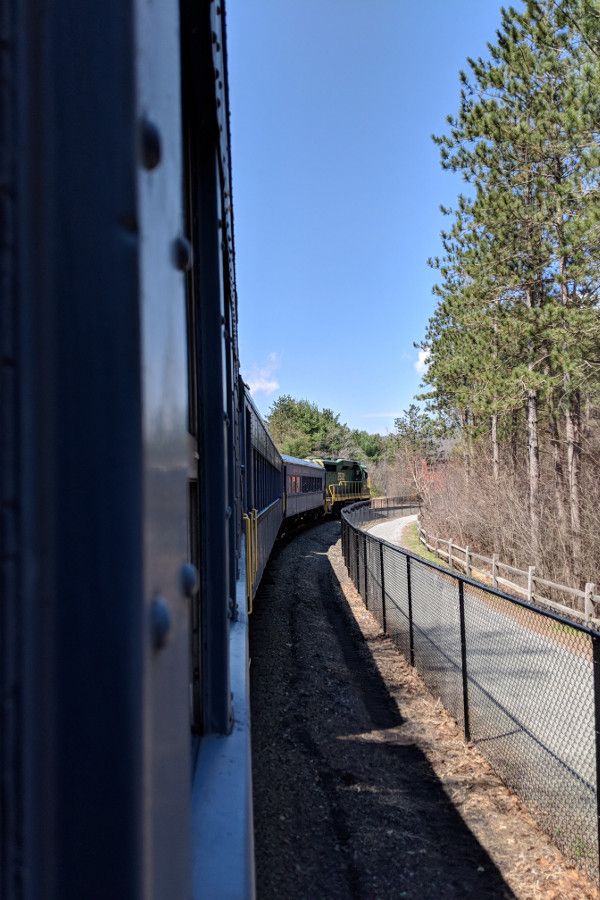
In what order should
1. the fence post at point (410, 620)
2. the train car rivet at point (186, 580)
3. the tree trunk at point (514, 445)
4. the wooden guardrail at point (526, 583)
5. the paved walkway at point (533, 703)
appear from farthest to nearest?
the tree trunk at point (514, 445) < the wooden guardrail at point (526, 583) < the fence post at point (410, 620) < the paved walkway at point (533, 703) < the train car rivet at point (186, 580)

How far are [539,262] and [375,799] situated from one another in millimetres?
15961

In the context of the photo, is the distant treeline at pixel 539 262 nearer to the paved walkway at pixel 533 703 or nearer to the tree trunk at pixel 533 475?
the tree trunk at pixel 533 475

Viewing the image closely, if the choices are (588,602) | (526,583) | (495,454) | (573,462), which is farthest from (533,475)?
(588,602)

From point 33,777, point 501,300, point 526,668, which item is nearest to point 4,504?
point 33,777

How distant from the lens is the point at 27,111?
0.63 m

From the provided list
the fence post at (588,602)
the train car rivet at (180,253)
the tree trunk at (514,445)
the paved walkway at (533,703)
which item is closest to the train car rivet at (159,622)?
the train car rivet at (180,253)

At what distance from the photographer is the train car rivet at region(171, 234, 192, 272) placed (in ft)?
2.74

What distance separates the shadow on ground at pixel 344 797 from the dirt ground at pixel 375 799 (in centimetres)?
1

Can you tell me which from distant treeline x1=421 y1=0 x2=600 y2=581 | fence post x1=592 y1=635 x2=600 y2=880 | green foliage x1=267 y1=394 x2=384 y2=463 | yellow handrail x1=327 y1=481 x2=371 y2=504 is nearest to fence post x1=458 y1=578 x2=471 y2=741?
fence post x1=592 y1=635 x2=600 y2=880

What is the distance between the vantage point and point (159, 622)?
654 mm

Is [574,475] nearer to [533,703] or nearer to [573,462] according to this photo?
[573,462]

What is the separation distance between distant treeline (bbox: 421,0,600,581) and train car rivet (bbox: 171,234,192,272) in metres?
12.0

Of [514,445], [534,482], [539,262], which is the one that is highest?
[539,262]

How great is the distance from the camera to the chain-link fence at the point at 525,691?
434cm
